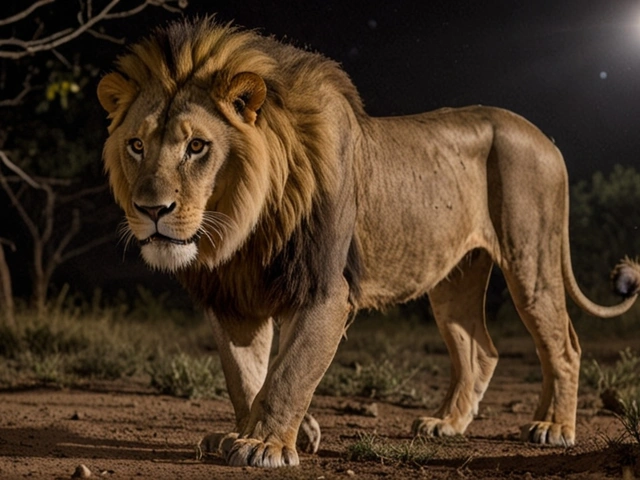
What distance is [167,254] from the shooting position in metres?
3.81

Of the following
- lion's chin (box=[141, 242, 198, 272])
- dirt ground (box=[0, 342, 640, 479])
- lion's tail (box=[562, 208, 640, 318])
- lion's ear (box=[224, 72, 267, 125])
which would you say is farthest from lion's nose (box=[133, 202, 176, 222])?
lion's tail (box=[562, 208, 640, 318])

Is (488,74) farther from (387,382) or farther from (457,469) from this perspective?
(457,469)

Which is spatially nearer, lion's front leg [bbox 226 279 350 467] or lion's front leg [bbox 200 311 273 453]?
lion's front leg [bbox 226 279 350 467]

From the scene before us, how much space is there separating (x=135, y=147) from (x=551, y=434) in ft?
7.95

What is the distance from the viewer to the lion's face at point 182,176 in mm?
3752

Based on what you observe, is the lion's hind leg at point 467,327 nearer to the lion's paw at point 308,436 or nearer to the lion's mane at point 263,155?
the lion's paw at point 308,436

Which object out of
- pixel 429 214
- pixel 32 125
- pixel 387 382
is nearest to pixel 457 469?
pixel 429 214

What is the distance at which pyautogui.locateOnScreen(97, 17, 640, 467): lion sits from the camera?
389 centimetres

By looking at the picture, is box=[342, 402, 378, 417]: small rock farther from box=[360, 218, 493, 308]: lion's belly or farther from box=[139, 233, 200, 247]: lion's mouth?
box=[139, 233, 200, 247]: lion's mouth

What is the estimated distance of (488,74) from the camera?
9531 millimetres

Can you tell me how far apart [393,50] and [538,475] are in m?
6.41

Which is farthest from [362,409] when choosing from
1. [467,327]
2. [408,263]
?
[408,263]

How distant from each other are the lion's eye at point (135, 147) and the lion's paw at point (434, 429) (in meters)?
2.11

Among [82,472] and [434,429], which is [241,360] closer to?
[82,472]
